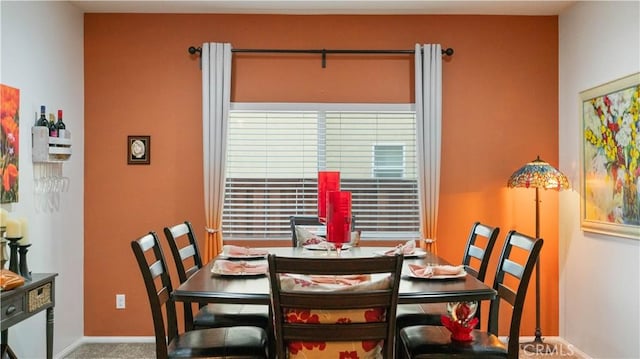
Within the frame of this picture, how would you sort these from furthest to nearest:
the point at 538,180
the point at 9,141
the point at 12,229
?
the point at 538,180 → the point at 9,141 → the point at 12,229

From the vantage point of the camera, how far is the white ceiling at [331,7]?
3658mm

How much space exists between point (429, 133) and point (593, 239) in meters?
1.38

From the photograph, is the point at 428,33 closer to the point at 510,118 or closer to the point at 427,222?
the point at 510,118

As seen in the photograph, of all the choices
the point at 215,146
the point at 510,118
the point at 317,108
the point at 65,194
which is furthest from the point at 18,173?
the point at 510,118

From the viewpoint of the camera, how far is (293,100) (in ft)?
12.7

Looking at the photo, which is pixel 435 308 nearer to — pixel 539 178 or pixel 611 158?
pixel 539 178

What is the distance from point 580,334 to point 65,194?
395 cm

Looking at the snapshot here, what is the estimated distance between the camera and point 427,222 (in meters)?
3.79

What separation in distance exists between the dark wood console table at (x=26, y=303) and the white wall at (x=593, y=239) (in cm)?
345

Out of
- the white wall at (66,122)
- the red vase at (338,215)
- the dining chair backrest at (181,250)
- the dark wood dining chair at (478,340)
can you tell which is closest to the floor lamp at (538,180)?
the dark wood dining chair at (478,340)

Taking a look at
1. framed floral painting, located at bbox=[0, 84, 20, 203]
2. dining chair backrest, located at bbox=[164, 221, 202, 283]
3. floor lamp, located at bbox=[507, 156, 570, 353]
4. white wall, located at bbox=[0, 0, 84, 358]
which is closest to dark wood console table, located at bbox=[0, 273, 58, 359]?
white wall, located at bbox=[0, 0, 84, 358]

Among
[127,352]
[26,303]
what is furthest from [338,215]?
[127,352]

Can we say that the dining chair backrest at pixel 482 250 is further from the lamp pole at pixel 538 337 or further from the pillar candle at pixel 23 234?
the pillar candle at pixel 23 234

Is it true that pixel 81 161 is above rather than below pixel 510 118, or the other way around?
below
